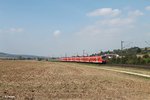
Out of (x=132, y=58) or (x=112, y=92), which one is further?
(x=132, y=58)

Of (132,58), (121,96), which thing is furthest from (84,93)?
(132,58)

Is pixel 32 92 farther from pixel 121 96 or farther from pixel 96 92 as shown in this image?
pixel 121 96

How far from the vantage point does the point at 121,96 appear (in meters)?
15.1

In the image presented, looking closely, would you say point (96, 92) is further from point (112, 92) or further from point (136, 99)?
point (136, 99)

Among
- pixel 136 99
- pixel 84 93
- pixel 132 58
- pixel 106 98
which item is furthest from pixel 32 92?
pixel 132 58

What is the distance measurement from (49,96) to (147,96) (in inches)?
189

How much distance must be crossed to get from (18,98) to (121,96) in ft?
15.9

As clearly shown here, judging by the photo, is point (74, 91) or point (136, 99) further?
point (74, 91)

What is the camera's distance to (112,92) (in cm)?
1647

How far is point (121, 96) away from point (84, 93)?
1.85 m

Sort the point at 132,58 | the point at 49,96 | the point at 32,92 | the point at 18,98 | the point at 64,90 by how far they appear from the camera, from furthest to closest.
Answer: the point at 132,58
the point at 64,90
the point at 32,92
the point at 49,96
the point at 18,98

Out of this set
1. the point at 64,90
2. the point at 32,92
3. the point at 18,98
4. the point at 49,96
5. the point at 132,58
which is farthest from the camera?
the point at 132,58

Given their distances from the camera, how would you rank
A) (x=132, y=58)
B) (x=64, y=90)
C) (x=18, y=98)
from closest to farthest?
(x=18, y=98) → (x=64, y=90) → (x=132, y=58)

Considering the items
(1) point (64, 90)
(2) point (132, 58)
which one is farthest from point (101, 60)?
(1) point (64, 90)
